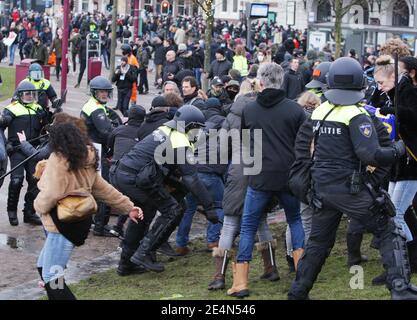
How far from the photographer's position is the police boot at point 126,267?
373 inches

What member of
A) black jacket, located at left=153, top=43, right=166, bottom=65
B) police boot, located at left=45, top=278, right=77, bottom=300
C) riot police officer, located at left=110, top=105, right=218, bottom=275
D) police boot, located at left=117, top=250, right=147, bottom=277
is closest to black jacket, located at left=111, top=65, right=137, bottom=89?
black jacket, located at left=153, top=43, right=166, bottom=65

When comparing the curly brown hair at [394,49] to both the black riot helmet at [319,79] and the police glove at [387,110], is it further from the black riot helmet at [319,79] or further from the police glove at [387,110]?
the police glove at [387,110]

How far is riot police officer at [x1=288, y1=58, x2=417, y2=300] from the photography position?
703 centimetres

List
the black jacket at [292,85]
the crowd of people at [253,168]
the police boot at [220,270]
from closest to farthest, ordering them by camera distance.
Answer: the crowd of people at [253,168] → the police boot at [220,270] → the black jacket at [292,85]

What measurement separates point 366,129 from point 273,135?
3.70 ft

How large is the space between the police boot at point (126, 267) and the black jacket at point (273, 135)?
6.57 feet

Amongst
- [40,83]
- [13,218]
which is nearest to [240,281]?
[13,218]

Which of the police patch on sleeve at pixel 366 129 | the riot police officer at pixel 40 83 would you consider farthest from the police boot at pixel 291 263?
the riot police officer at pixel 40 83

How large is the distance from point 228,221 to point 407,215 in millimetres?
1618

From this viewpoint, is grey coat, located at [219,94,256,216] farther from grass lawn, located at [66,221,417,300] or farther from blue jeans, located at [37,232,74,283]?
blue jeans, located at [37,232,74,283]

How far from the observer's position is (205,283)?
886 cm

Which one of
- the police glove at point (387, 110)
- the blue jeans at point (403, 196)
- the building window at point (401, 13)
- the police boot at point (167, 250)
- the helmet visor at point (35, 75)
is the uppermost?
the building window at point (401, 13)
